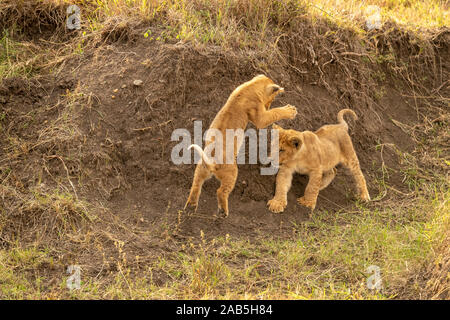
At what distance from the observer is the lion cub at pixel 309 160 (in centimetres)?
645

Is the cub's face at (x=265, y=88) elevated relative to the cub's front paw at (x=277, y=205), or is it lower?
elevated

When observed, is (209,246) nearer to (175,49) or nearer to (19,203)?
(19,203)

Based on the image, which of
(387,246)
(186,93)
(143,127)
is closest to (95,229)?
(143,127)

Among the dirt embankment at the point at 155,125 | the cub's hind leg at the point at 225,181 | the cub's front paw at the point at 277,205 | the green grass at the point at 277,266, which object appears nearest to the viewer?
the green grass at the point at 277,266

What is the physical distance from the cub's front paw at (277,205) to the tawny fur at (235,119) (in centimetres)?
58

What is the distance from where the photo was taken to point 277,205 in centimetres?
640

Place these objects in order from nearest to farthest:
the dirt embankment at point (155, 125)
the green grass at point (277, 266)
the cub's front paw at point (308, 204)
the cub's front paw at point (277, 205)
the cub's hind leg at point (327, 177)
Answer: the green grass at point (277, 266)
the dirt embankment at point (155, 125)
the cub's front paw at point (277, 205)
the cub's front paw at point (308, 204)
the cub's hind leg at point (327, 177)

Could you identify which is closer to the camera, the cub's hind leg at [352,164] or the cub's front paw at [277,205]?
the cub's front paw at [277,205]

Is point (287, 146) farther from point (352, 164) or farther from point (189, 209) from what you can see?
point (189, 209)

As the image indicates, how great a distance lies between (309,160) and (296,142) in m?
0.30

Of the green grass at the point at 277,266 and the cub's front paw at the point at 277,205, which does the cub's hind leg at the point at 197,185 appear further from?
the cub's front paw at the point at 277,205

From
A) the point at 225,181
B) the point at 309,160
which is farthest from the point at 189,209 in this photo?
the point at 309,160

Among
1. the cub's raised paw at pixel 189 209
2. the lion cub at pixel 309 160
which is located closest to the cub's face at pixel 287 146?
the lion cub at pixel 309 160

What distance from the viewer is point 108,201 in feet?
20.4
